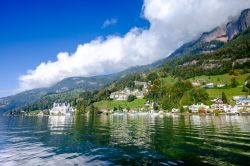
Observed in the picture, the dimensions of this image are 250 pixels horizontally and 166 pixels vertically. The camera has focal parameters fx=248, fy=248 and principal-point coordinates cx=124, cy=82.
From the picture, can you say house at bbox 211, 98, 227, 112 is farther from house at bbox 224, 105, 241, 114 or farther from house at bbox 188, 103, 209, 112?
house at bbox 188, 103, 209, 112

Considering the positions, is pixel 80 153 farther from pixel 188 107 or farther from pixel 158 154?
pixel 188 107

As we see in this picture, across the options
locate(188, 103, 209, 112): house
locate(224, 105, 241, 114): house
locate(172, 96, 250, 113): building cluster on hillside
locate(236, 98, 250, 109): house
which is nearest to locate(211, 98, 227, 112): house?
locate(172, 96, 250, 113): building cluster on hillside

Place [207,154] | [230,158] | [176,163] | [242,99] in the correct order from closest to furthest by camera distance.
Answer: [176,163] → [230,158] → [207,154] → [242,99]

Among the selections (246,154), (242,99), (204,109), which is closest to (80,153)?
(246,154)

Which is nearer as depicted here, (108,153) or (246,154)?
(246,154)

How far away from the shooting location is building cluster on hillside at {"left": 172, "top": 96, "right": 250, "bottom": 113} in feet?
565

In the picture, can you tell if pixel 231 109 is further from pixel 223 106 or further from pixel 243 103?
pixel 243 103

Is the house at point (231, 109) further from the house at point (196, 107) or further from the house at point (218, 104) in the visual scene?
the house at point (196, 107)

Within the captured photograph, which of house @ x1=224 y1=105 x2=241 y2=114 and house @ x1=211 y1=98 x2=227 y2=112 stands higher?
house @ x1=211 y1=98 x2=227 y2=112

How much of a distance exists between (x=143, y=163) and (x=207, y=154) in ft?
26.8

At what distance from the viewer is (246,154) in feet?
86.9

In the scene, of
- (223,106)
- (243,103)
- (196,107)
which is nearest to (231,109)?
(223,106)

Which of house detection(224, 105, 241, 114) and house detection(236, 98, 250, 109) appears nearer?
house detection(224, 105, 241, 114)

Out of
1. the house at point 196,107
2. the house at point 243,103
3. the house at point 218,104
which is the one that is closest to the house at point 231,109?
the house at point 218,104
